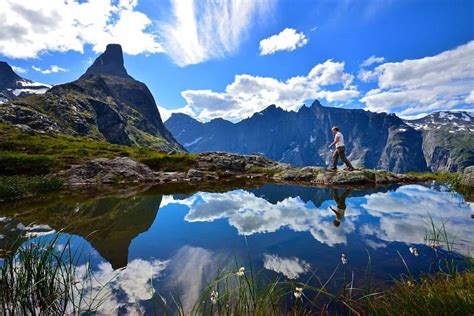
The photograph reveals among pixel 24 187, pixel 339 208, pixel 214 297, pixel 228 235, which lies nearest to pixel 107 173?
pixel 24 187

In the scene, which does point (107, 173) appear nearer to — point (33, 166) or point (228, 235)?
point (33, 166)

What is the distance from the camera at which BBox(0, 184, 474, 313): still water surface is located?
26.3ft

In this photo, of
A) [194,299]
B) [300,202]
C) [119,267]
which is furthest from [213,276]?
[300,202]

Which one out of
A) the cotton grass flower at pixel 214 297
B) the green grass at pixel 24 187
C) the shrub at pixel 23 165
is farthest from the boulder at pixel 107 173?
the cotton grass flower at pixel 214 297

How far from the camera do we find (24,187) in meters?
24.5

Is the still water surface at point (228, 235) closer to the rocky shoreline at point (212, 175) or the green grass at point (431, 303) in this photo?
the green grass at point (431, 303)

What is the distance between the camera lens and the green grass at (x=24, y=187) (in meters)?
22.3

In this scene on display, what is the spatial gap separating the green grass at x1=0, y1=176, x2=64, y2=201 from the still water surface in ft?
11.3

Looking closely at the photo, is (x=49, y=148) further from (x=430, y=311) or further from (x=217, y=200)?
(x=430, y=311)

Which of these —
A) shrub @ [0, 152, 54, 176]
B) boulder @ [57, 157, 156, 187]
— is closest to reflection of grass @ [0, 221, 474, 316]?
boulder @ [57, 157, 156, 187]

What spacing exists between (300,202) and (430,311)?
52.7 ft

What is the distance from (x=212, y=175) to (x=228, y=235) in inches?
1191

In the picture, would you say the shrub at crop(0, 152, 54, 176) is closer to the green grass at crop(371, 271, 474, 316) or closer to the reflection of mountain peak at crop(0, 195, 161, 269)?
the reflection of mountain peak at crop(0, 195, 161, 269)

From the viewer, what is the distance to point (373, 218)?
14.4 meters
